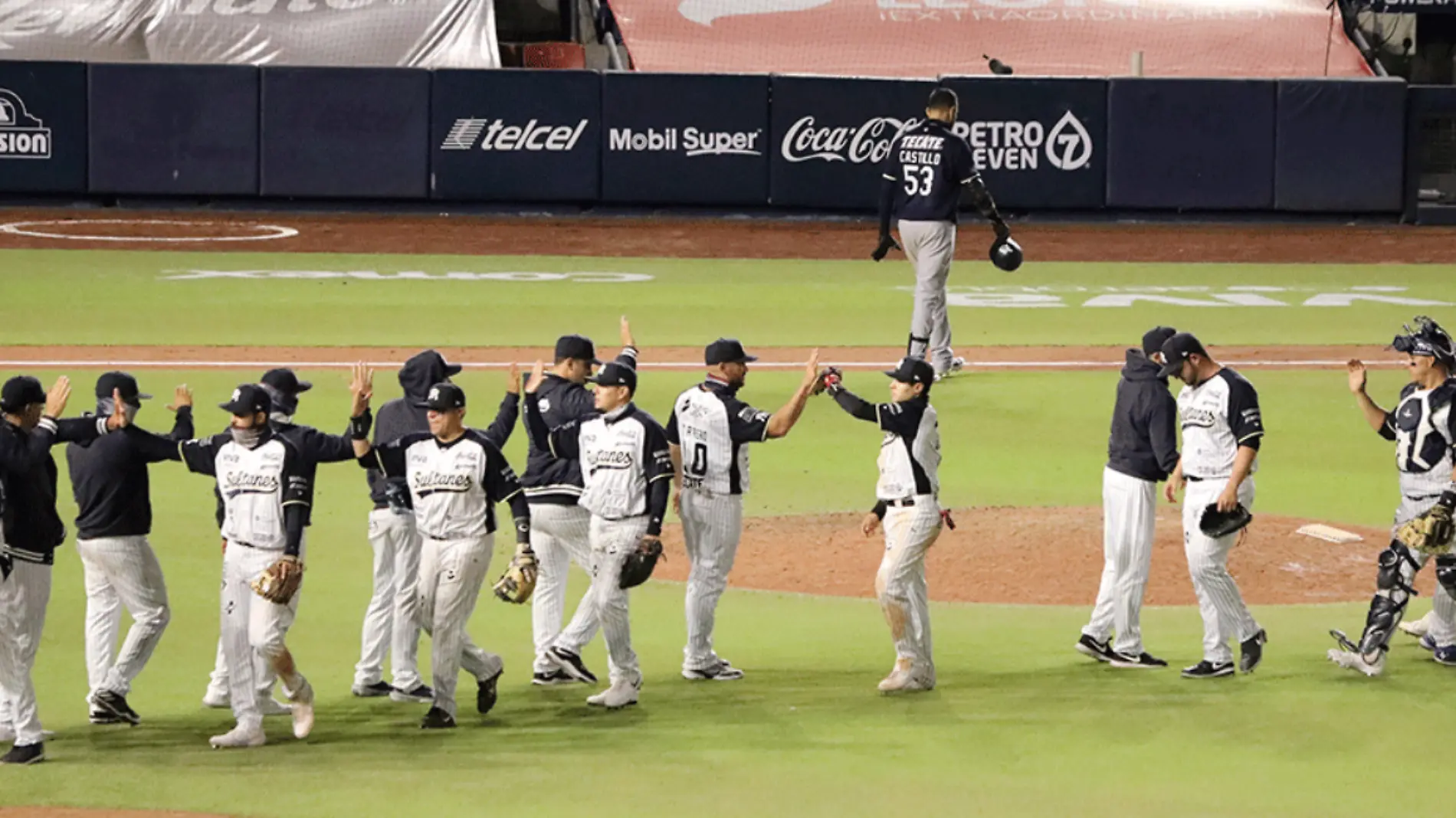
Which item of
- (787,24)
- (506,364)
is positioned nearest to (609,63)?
(787,24)

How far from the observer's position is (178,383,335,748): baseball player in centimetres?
883

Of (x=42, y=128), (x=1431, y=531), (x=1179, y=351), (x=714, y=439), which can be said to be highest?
(x=42, y=128)

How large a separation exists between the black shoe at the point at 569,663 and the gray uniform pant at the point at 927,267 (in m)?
7.68

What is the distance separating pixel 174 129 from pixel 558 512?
64.9ft

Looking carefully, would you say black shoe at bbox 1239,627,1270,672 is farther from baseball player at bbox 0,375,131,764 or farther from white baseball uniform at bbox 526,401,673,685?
baseball player at bbox 0,375,131,764

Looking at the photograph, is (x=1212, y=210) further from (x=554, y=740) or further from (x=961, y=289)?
(x=554, y=740)

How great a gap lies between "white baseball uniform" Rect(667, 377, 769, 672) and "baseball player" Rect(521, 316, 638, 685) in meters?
0.47

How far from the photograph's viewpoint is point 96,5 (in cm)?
3175

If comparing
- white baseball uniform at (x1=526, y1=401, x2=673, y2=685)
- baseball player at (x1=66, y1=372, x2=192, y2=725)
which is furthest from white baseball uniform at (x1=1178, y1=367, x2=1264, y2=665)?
baseball player at (x1=66, y1=372, x2=192, y2=725)

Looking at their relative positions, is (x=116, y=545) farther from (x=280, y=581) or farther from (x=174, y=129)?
(x=174, y=129)

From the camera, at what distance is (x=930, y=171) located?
17.2 meters

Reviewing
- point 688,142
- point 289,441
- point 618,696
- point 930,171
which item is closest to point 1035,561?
point 618,696

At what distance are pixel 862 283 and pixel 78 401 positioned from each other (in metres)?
10.9

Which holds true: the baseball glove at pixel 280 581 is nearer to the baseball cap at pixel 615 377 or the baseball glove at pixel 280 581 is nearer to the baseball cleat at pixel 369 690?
the baseball cleat at pixel 369 690
